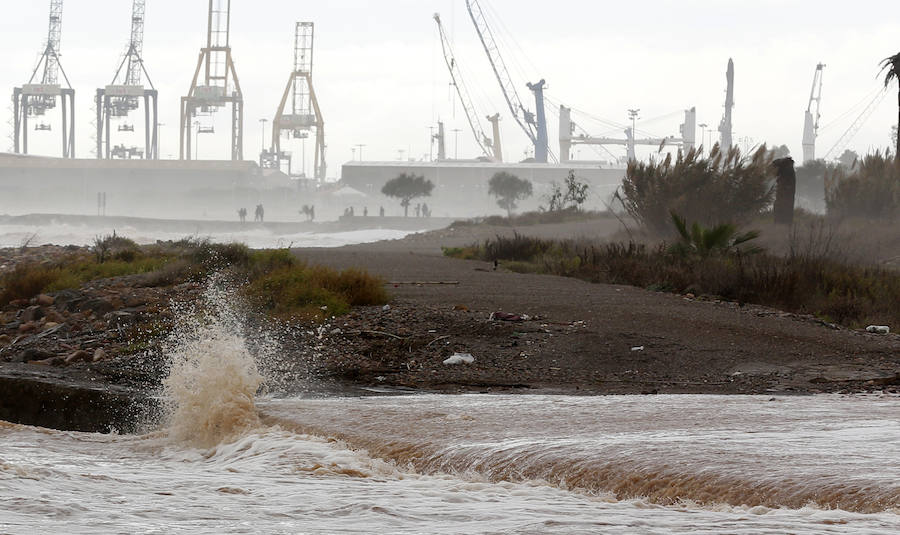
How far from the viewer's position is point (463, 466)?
4.73m

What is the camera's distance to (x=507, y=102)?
11669cm

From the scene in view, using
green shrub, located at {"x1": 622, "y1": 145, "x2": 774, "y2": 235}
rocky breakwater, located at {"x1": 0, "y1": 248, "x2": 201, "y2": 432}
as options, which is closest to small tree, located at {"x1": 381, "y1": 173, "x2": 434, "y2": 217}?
green shrub, located at {"x1": 622, "y1": 145, "x2": 774, "y2": 235}

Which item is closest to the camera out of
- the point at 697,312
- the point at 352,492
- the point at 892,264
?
the point at 352,492

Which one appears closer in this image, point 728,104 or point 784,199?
point 784,199

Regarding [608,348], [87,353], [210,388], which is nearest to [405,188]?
[87,353]

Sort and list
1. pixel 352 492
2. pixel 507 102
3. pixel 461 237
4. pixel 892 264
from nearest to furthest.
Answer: pixel 352 492, pixel 892 264, pixel 461 237, pixel 507 102

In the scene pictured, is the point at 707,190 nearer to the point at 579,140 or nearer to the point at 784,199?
the point at 784,199

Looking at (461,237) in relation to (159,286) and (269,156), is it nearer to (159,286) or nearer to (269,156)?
(159,286)

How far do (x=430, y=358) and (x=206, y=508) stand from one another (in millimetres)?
4800

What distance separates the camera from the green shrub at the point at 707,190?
2270 centimetres

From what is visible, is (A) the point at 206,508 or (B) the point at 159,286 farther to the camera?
(B) the point at 159,286

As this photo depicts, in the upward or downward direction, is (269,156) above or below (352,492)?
above

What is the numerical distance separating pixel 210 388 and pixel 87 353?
288cm

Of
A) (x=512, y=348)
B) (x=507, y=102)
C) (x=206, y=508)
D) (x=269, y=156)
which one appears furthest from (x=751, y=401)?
(x=269, y=156)
